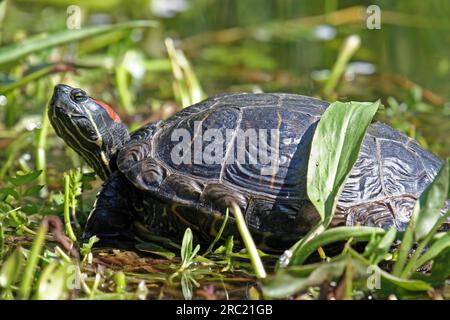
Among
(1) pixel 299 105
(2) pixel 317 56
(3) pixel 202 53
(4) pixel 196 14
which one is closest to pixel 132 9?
(4) pixel 196 14

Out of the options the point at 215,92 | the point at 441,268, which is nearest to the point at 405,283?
the point at 441,268

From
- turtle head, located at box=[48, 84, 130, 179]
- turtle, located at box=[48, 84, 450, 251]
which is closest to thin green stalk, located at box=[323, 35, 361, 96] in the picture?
turtle, located at box=[48, 84, 450, 251]

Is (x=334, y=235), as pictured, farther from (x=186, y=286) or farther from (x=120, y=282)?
(x=120, y=282)

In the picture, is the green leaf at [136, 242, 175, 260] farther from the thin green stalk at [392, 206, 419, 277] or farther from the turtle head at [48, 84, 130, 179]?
the thin green stalk at [392, 206, 419, 277]

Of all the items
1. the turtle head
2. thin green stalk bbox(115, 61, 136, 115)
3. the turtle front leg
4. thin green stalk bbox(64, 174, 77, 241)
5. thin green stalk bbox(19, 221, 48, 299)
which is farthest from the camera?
thin green stalk bbox(115, 61, 136, 115)
